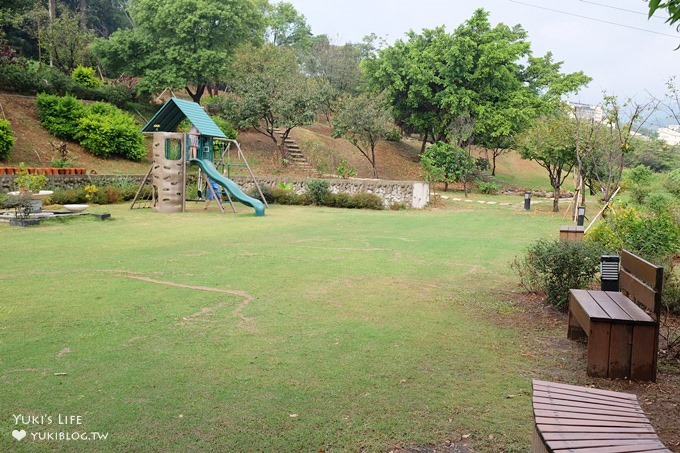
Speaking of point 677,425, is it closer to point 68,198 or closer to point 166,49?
point 68,198

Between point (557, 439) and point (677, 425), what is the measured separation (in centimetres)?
170

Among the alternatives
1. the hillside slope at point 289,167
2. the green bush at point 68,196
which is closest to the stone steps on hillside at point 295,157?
the hillside slope at point 289,167

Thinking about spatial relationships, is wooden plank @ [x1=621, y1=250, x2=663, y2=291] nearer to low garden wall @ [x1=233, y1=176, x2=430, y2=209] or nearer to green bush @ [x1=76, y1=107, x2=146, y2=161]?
low garden wall @ [x1=233, y1=176, x2=430, y2=209]

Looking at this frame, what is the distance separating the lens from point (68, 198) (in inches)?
757

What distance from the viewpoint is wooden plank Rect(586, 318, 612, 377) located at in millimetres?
4332

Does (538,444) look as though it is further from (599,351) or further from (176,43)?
(176,43)

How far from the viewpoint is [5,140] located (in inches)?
866

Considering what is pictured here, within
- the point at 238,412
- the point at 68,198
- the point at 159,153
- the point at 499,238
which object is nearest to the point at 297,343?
the point at 238,412

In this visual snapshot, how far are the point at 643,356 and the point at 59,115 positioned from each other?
2717 centimetres

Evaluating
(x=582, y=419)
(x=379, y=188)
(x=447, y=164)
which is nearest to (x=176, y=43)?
(x=447, y=164)

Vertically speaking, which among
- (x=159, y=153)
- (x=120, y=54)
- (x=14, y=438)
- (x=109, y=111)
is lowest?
(x=14, y=438)

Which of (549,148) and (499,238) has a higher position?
(549,148)

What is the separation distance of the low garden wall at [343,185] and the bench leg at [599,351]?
18.1 m

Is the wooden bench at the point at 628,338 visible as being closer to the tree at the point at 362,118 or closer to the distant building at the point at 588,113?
the distant building at the point at 588,113
